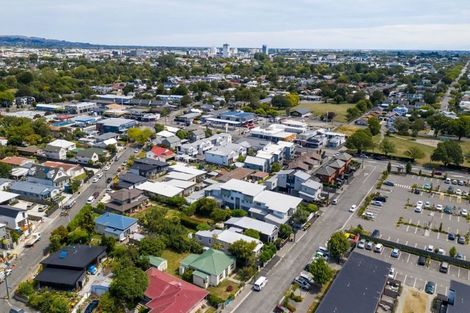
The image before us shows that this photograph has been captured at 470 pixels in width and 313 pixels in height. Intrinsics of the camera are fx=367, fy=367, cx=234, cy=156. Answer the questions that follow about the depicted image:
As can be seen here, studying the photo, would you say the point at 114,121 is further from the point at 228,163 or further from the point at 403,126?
the point at 403,126

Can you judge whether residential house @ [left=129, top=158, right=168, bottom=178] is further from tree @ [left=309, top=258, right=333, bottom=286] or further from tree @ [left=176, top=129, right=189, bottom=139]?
tree @ [left=309, top=258, right=333, bottom=286]

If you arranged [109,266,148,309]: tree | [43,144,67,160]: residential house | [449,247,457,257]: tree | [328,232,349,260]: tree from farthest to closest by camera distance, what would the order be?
→ 1. [43,144,67,160]: residential house
2. [449,247,457,257]: tree
3. [328,232,349,260]: tree
4. [109,266,148,309]: tree

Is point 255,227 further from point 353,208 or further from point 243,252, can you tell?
point 353,208

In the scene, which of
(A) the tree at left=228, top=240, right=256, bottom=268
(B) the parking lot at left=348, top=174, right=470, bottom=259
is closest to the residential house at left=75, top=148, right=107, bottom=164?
(A) the tree at left=228, top=240, right=256, bottom=268

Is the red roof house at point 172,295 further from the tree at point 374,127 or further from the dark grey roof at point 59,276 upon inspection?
the tree at point 374,127

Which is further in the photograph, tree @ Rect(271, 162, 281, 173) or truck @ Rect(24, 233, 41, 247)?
tree @ Rect(271, 162, 281, 173)

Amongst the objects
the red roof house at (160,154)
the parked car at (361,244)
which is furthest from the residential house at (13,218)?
the parked car at (361,244)
